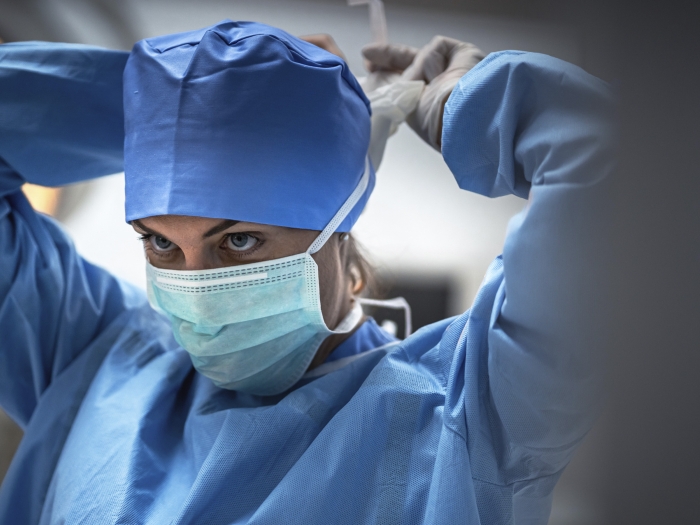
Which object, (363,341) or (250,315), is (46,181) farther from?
(363,341)

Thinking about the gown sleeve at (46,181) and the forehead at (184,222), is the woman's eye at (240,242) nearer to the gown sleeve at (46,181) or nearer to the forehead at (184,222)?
the forehead at (184,222)

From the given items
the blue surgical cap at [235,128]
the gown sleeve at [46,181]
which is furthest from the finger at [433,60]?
the gown sleeve at [46,181]

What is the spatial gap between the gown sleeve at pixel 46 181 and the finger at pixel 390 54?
50 centimetres

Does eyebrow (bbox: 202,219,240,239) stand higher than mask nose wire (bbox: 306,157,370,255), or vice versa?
eyebrow (bbox: 202,219,240,239)

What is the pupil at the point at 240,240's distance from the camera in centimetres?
95

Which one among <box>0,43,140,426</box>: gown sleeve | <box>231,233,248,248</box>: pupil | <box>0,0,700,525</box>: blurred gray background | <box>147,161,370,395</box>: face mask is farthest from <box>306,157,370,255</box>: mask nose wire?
<box>0,43,140,426</box>: gown sleeve

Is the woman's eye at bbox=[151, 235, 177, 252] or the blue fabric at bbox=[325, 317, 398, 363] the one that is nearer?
the woman's eye at bbox=[151, 235, 177, 252]

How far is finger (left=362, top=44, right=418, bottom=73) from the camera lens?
1.22 metres

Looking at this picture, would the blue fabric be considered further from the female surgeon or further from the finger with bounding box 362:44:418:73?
the finger with bounding box 362:44:418:73

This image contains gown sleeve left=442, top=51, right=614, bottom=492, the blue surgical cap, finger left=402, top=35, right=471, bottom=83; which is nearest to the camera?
gown sleeve left=442, top=51, right=614, bottom=492

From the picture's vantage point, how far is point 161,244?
3.27ft

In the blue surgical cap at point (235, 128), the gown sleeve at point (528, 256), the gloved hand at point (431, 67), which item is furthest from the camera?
the gloved hand at point (431, 67)

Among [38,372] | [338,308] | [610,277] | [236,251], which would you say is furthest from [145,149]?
[610,277]

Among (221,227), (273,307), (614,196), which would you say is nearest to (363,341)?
(273,307)
